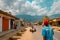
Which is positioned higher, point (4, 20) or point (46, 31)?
point (4, 20)

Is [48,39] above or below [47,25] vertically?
below

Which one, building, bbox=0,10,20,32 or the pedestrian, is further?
building, bbox=0,10,20,32

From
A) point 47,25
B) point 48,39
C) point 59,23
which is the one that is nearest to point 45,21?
point 47,25

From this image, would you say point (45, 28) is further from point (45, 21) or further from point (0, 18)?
point (0, 18)

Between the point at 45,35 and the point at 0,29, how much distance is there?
26.2 metres

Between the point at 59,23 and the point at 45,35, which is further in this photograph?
the point at 59,23

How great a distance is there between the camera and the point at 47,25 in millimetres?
6438

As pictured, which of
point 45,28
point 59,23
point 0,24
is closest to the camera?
point 45,28

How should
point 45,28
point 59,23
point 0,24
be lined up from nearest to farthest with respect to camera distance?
point 45,28 → point 0,24 → point 59,23

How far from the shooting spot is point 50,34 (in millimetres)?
6469

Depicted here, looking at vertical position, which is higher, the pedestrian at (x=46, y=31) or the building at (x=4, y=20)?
the building at (x=4, y=20)

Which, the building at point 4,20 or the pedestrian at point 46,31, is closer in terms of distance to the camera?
the pedestrian at point 46,31

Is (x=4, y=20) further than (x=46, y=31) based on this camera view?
Yes

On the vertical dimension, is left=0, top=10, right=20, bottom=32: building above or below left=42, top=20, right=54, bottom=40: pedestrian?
above
